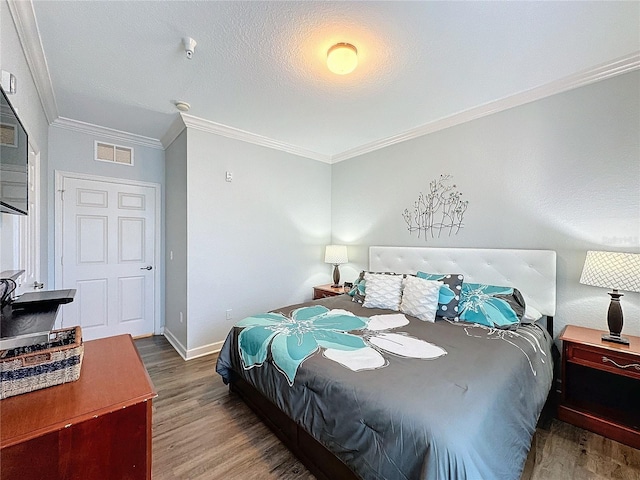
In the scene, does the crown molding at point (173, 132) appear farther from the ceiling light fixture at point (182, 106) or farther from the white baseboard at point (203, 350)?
the white baseboard at point (203, 350)

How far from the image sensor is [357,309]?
2.74m

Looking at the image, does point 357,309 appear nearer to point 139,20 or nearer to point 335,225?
point 335,225

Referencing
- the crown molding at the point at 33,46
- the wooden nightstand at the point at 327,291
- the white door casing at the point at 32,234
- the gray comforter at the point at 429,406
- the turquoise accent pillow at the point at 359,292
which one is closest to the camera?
the gray comforter at the point at 429,406

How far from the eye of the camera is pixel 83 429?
33.8 inches

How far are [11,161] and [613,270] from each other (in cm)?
353

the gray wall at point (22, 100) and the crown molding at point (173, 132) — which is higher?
the crown molding at point (173, 132)

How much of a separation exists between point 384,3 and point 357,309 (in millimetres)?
2322

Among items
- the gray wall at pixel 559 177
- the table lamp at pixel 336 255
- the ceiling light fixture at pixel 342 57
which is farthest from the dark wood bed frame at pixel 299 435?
the ceiling light fixture at pixel 342 57

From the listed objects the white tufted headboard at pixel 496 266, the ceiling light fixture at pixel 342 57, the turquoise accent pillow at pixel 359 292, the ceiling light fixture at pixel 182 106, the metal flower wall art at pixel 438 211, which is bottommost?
the turquoise accent pillow at pixel 359 292

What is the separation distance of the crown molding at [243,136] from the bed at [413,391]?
7.28 feet

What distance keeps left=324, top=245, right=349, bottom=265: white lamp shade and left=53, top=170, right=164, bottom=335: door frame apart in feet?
7.72

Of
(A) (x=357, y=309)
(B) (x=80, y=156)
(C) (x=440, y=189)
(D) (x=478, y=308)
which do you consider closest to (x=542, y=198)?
(C) (x=440, y=189)

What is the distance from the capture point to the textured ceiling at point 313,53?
167 centimetres

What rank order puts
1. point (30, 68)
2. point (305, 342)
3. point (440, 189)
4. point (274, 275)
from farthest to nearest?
point (274, 275) < point (440, 189) < point (30, 68) < point (305, 342)
